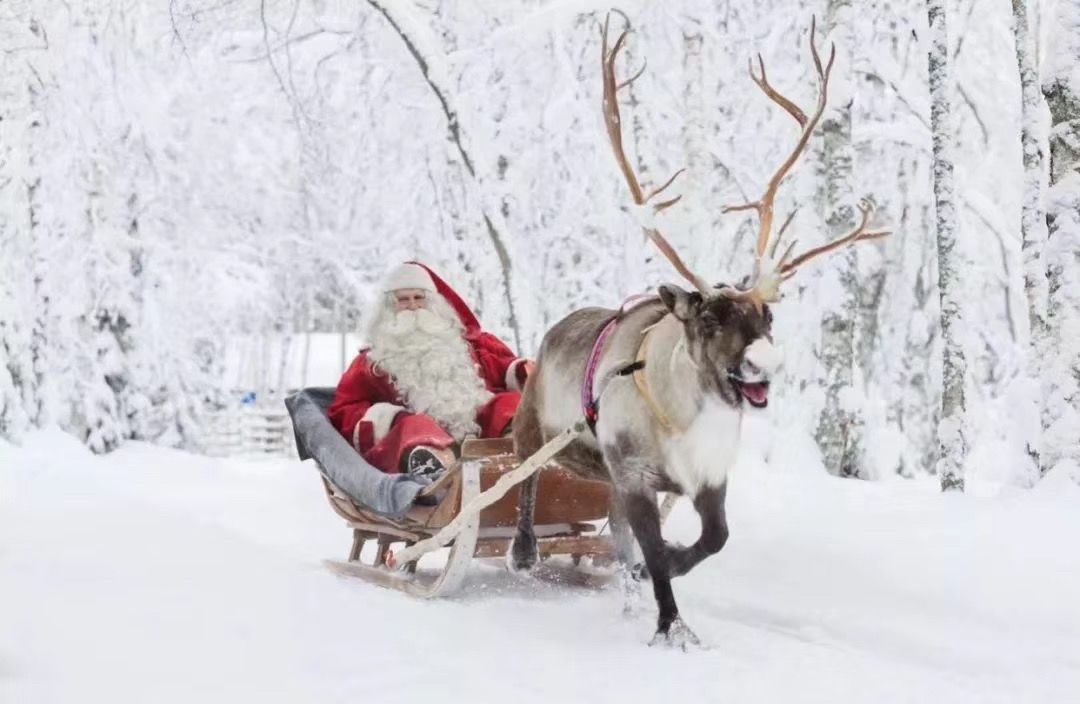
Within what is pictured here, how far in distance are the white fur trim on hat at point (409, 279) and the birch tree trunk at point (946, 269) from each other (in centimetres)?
284

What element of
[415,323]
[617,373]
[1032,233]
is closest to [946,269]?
[1032,233]

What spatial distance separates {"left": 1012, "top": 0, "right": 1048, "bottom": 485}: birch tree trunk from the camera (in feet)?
19.5

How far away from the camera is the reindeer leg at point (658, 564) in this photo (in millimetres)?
4254

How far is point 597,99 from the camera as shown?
13906 mm

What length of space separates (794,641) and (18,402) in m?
11.7

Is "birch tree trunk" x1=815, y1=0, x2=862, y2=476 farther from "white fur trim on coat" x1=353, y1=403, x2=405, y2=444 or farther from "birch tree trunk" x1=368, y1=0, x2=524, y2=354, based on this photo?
"white fur trim on coat" x1=353, y1=403, x2=405, y2=444

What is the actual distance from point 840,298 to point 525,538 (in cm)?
444

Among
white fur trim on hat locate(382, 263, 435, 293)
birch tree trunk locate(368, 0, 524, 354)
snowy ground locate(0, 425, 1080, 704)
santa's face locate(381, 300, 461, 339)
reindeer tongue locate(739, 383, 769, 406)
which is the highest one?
birch tree trunk locate(368, 0, 524, 354)

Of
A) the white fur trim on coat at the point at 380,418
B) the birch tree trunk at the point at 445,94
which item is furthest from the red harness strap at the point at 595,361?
the birch tree trunk at the point at 445,94

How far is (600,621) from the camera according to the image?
4.80m

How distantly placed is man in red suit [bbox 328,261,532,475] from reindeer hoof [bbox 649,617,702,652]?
172 centimetres

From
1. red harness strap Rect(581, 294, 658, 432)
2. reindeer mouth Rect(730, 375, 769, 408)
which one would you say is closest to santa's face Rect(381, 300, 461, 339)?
red harness strap Rect(581, 294, 658, 432)

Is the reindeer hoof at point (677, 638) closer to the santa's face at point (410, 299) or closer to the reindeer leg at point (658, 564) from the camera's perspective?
the reindeer leg at point (658, 564)

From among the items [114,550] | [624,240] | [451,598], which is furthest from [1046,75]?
[624,240]
